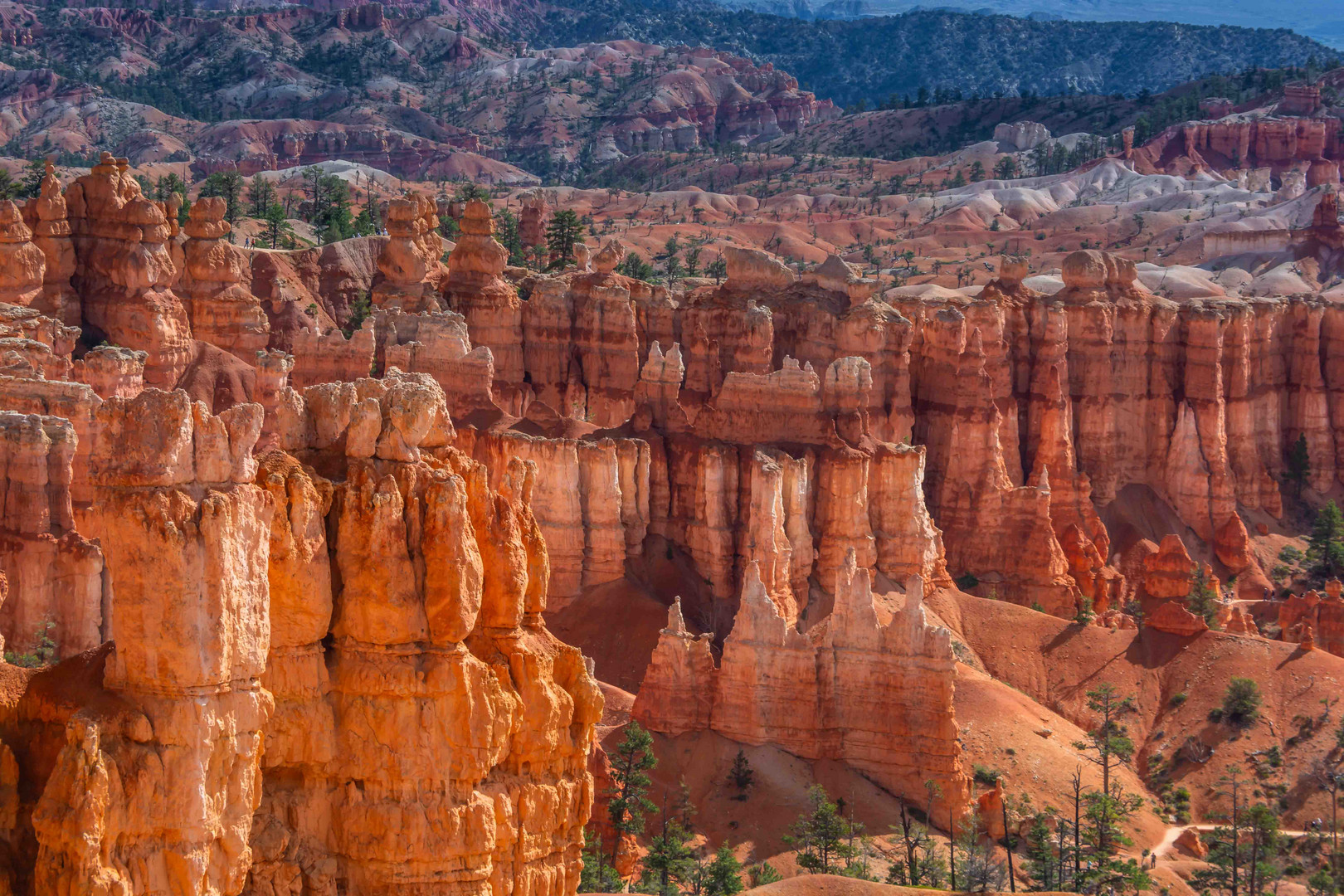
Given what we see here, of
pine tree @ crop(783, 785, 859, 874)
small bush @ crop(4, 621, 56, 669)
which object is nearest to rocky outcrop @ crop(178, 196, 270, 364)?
small bush @ crop(4, 621, 56, 669)

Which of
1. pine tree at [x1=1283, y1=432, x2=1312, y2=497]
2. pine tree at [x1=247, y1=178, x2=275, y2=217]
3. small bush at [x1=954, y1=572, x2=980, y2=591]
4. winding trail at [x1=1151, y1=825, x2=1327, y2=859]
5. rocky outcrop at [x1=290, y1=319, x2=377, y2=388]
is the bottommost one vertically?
winding trail at [x1=1151, y1=825, x2=1327, y2=859]

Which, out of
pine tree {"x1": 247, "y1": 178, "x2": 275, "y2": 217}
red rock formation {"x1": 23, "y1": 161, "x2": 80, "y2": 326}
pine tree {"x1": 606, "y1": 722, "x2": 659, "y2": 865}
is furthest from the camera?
pine tree {"x1": 247, "y1": 178, "x2": 275, "y2": 217}

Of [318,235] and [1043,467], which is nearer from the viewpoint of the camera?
[1043,467]

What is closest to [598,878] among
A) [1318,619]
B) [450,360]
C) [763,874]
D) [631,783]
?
[763,874]

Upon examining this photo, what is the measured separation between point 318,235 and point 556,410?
40.1 meters

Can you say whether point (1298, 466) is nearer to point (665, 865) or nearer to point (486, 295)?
point (486, 295)

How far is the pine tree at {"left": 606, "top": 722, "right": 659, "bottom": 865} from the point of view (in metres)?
45.5

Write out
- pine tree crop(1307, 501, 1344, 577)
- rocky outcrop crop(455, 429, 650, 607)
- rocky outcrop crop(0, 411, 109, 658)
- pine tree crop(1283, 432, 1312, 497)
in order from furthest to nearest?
pine tree crop(1283, 432, 1312, 497)
pine tree crop(1307, 501, 1344, 577)
rocky outcrop crop(455, 429, 650, 607)
rocky outcrop crop(0, 411, 109, 658)

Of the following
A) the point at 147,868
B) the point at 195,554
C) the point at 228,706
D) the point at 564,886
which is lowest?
the point at 564,886

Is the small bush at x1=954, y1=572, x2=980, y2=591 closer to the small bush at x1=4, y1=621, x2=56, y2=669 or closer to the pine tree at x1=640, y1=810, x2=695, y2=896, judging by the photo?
the pine tree at x1=640, y1=810, x2=695, y2=896

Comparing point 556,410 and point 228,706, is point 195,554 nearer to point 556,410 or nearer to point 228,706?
point 228,706

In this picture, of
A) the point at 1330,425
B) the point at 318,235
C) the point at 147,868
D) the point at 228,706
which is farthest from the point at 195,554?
the point at 318,235

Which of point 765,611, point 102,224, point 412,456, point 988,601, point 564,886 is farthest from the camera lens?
point 102,224

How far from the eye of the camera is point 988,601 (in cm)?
6366
